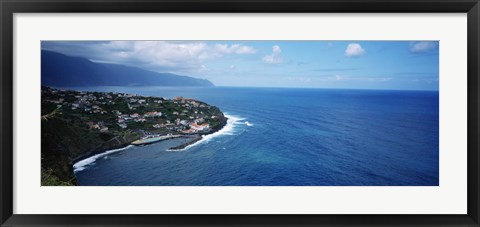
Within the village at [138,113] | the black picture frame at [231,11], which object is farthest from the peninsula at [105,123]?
the black picture frame at [231,11]

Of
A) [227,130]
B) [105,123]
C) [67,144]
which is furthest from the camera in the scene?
[227,130]

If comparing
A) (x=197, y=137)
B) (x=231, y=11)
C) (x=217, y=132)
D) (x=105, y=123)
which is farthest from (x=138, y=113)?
(x=231, y=11)

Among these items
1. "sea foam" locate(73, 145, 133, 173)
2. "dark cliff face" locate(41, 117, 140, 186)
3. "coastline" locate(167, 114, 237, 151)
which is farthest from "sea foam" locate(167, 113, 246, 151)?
"sea foam" locate(73, 145, 133, 173)

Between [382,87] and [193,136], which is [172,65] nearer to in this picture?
[193,136]

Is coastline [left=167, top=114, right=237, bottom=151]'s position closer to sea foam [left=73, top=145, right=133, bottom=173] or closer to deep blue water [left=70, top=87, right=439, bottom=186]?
deep blue water [left=70, top=87, right=439, bottom=186]

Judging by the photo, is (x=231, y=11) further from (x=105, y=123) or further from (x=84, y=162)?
(x=84, y=162)

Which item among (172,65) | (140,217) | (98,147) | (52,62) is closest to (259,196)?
(140,217)
